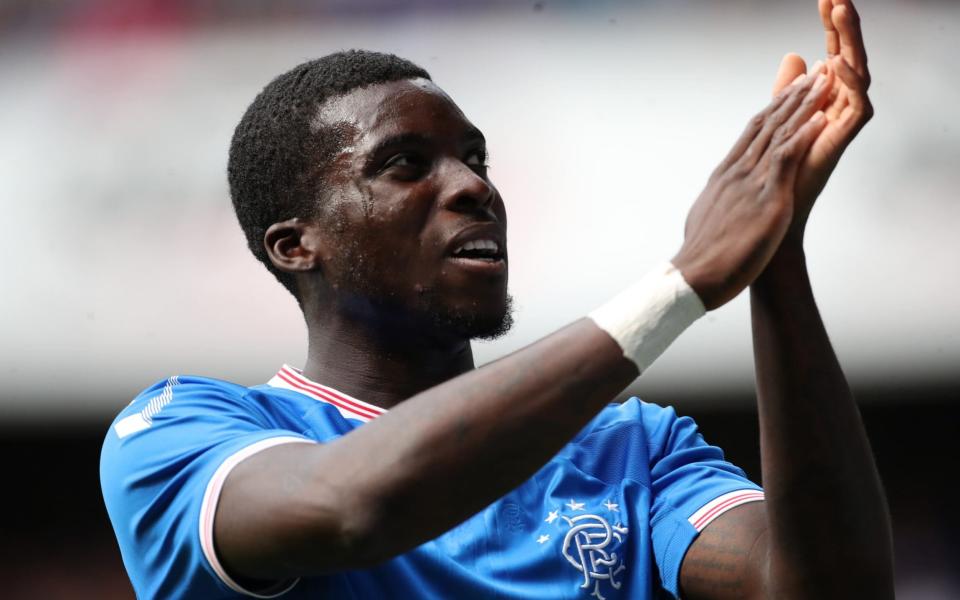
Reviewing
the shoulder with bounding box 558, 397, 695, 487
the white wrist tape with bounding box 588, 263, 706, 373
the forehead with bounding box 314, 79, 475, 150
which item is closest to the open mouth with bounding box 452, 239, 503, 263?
the forehead with bounding box 314, 79, 475, 150

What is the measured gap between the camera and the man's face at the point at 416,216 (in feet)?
8.88

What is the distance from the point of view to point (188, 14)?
651 centimetres

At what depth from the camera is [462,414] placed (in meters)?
→ 1.90

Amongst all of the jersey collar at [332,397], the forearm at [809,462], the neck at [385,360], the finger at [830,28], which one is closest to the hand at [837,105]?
the finger at [830,28]

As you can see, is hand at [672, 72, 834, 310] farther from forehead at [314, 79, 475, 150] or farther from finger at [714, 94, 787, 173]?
forehead at [314, 79, 475, 150]

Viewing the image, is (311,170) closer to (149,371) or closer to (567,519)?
(567,519)

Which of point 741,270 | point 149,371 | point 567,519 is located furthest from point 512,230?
point 741,270

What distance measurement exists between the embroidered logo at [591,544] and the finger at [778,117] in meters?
0.80

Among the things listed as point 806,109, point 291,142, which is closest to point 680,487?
point 806,109

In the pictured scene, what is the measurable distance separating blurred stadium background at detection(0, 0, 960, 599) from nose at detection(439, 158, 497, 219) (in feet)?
9.75

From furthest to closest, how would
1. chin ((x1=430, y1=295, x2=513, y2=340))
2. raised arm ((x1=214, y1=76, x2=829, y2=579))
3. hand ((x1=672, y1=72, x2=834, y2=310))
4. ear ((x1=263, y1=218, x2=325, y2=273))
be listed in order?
ear ((x1=263, y1=218, x2=325, y2=273))
chin ((x1=430, y1=295, x2=513, y2=340))
hand ((x1=672, y1=72, x2=834, y2=310))
raised arm ((x1=214, y1=76, x2=829, y2=579))

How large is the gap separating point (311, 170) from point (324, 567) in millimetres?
1246

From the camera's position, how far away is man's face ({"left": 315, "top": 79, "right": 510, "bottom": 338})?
2707 millimetres

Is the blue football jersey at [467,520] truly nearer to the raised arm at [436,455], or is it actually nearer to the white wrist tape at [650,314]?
the raised arm at [436,455]
